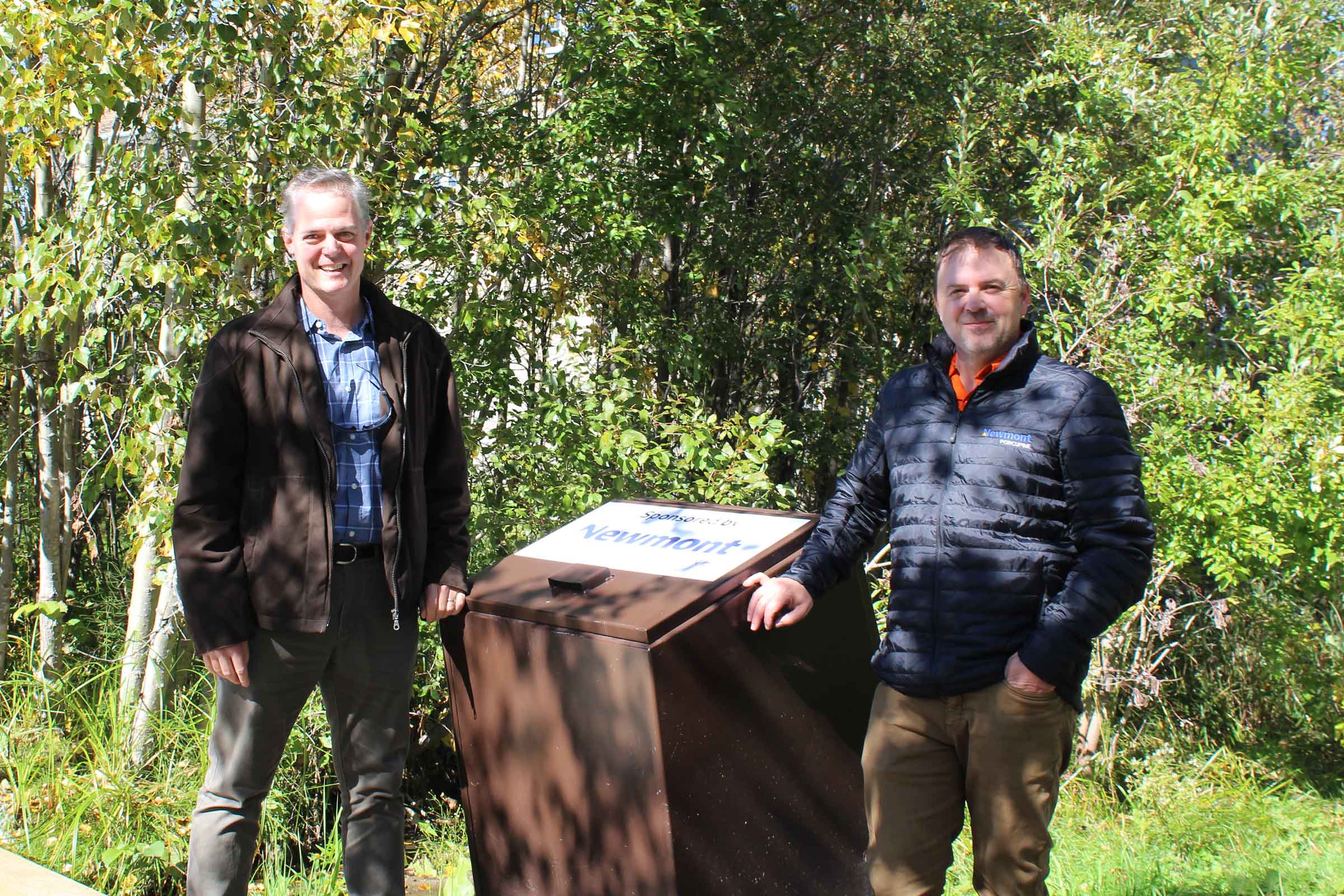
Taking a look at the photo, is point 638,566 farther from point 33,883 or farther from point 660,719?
point 33,883

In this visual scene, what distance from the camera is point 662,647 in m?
2.37

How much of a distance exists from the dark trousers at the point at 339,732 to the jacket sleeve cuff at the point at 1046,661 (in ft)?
4.53

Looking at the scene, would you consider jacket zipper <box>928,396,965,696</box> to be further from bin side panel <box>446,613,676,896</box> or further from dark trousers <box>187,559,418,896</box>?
dark trousers <box>187,559,418,896</box>

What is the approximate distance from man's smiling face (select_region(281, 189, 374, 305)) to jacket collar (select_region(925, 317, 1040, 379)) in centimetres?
129

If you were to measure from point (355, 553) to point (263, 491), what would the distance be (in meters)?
0.24

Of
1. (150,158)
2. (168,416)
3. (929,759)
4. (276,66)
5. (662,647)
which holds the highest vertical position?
(276,66)

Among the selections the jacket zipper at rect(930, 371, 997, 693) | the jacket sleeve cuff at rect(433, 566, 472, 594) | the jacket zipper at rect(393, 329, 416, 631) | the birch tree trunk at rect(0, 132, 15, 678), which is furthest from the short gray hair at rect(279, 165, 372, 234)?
the birch tree trunk at rect(0, 132, 15, 678)

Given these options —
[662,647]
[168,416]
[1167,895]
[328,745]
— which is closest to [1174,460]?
[1167,895]

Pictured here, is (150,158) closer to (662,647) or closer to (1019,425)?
(662,647)

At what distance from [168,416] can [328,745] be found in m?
1.35

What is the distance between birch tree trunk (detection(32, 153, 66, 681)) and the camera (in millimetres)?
4723

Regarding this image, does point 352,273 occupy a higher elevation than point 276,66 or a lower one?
lower

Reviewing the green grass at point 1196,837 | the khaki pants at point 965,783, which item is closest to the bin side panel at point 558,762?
the khaki pants at point 965,783

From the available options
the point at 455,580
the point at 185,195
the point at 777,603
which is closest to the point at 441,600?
the point at 455,580
